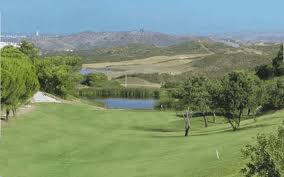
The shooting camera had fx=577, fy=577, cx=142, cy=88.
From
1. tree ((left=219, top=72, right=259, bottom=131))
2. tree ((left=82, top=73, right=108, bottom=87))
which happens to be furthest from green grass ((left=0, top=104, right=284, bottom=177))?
tree ((left=82, top=73, right=108, bottom=87))

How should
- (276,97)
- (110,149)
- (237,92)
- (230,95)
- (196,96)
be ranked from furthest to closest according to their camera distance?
(276,97) → (196,96) → (230,95) → (237,92) → (110,149)

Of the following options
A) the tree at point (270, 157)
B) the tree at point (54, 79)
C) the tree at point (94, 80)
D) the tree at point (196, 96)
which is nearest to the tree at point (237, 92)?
the tree at point (196, 96)

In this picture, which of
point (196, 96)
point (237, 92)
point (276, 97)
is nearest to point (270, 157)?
point (237, 92)

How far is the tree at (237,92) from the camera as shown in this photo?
48.3 meters

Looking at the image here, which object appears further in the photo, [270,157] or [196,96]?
[196,96]

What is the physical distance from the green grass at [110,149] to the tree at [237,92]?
7.27 feet

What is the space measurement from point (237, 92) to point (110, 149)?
1218 centimetres

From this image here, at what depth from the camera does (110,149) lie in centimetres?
4375

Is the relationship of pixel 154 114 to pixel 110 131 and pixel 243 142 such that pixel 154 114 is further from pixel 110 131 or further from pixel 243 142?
pixel 243 142

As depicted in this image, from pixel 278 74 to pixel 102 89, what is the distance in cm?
4822

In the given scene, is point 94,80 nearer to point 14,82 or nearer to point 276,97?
point 276,97

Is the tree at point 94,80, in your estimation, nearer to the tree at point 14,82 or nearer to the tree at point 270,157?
the tree at point 14,82

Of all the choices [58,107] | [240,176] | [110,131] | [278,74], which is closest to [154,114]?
[58,107]

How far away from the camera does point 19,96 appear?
54188mm
